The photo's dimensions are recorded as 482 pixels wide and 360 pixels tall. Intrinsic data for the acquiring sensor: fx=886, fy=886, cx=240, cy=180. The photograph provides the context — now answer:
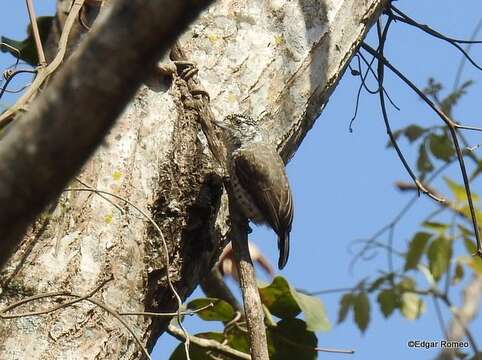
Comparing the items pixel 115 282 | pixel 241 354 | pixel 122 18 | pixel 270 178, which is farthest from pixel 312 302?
pixel 122 18

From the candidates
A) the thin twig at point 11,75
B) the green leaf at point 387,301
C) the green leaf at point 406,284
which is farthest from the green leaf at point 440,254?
the thin twig at point 11,75

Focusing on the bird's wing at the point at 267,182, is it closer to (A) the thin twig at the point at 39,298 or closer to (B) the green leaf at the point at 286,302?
(B) the green leaf at the point at 286,302

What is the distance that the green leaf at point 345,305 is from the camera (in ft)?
16.9

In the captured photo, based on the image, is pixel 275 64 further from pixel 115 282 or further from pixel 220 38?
pixel 115 282

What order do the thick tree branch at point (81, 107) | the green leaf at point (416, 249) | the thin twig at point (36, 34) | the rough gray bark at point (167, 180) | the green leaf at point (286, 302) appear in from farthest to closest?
the green leaf at point (416, 249), the green leaf at point (286, 302), the thin twig at point (36, 34), the rough gray bark at point (167, 180), the thick tree branch at point (81, 107)

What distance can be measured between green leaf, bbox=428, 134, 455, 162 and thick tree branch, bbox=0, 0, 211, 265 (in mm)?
3668

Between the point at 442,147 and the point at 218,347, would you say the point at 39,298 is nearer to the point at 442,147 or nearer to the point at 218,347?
the point at 218,347

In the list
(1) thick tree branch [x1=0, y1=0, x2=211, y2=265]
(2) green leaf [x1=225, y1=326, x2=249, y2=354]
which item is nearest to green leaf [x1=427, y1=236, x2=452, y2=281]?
(2) green leaf [x1=225, y1=326, x2=249, y2=354]

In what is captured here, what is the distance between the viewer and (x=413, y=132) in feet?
16.2

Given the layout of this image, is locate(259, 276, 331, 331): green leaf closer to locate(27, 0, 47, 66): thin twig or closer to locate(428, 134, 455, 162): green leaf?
locate(428, 134, 455, 162): green leaf

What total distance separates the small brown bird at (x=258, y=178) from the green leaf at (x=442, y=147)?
41.7 inches

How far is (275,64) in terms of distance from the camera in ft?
11.5

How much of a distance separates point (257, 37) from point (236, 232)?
774 millimetres

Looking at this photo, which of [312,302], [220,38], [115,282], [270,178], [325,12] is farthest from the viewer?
[312,302]
